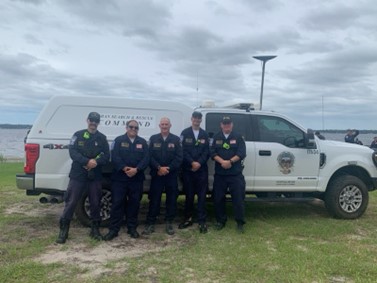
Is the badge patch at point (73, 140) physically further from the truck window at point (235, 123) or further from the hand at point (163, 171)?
the truck window at point (235, 123)

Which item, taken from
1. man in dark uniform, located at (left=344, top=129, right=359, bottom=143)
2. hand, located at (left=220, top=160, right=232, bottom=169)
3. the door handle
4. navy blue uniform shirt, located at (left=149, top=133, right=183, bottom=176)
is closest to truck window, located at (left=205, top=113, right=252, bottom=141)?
the door handle

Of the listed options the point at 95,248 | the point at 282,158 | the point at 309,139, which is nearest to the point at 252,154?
the point at 282,158

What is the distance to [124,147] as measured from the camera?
551 cm

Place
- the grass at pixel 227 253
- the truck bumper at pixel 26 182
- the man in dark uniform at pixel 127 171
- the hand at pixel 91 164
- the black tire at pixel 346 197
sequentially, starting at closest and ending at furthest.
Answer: the grass at pixel 227 253, the hand at pixel 91 164, the man in dark uniform at pixel 127 171, the truck bumper at pixel 26 182, the black tire at pixel 346 197

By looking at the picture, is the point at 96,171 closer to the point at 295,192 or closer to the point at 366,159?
the point at 295,192

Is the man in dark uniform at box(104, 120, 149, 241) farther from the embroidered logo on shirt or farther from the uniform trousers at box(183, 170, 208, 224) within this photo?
the embroidered logo on shirt

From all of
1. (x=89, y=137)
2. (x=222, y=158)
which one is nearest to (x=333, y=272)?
(x=222, y=158)

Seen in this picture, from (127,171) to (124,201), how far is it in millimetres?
549

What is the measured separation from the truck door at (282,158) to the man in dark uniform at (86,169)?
2.58 metres

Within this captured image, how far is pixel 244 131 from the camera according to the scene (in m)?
6.51

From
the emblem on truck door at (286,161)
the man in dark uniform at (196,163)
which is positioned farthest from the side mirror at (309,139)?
the man in dark uniform at (196,163)

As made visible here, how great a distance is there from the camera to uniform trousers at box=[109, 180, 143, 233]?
5535 millimetres

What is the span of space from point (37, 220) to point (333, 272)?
4.68 metres

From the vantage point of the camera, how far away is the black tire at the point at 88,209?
5883 millimetres
